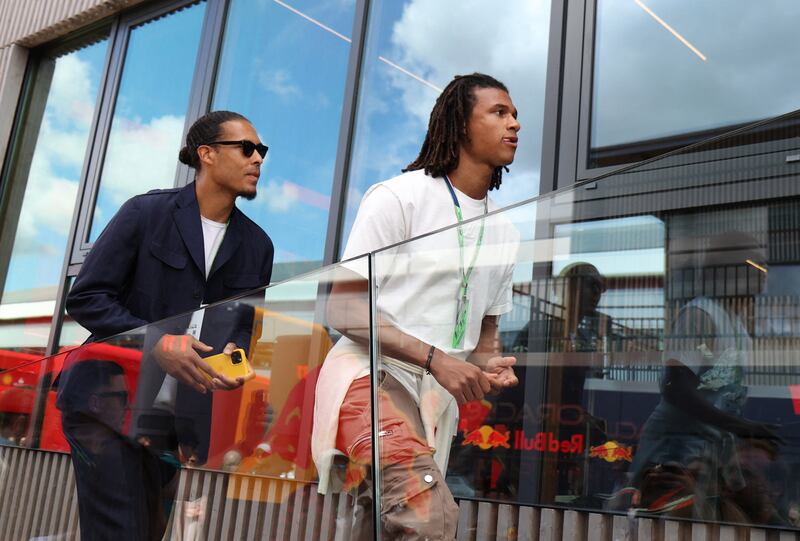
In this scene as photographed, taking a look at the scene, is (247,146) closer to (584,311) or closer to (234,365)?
(234,365)

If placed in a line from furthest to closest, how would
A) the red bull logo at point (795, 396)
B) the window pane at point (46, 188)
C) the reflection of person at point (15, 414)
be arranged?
1. the window pane at point (46, 188)
2. the reflection of person at point (15, 414)
3. the red bull logo at point (795, 396)

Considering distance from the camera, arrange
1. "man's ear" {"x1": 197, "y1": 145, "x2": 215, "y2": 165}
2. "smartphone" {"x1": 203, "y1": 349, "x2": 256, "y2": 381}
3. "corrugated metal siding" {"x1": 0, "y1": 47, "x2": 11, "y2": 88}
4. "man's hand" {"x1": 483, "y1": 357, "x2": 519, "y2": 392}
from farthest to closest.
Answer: "corrugated metal siding" {"x1": 0, "y1": 47, "x2": 11, "y2": 88}, "man's ear" {"x1": 197, "y1": 145, "x2": 215, "y2": 165}, "smartphone" {"x1": 203, "y1": 349, "x2": 256, "y2": 381}, "man's hand" {"x1": 483, "y1": 357, "x2": 519, "y2": 392}

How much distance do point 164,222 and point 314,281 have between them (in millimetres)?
1030

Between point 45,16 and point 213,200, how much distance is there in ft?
15.2

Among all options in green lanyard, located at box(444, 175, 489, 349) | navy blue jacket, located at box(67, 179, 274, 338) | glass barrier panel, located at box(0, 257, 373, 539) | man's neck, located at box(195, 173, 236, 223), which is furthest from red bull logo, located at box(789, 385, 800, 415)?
man's neck, located at box(195, 173, 236, 223)

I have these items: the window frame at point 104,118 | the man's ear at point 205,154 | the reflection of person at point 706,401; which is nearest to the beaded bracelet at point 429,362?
the reflection of person at point 706,401

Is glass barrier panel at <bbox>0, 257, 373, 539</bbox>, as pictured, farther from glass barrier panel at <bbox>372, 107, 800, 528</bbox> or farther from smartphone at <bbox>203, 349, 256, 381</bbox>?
glass barrier panel at <bbox>372, 107, 800, 528</bbox>

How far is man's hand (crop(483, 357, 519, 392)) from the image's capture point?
4.08ft

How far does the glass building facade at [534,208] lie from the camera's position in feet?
3.57

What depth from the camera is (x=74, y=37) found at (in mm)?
6527

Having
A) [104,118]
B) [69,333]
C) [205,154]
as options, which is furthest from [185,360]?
[104,118]

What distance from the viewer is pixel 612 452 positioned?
114 centimetres

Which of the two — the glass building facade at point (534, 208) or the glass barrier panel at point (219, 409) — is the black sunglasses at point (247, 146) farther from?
the glass barrier panel at point (219, 409)

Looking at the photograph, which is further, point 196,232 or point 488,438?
point 196,232
